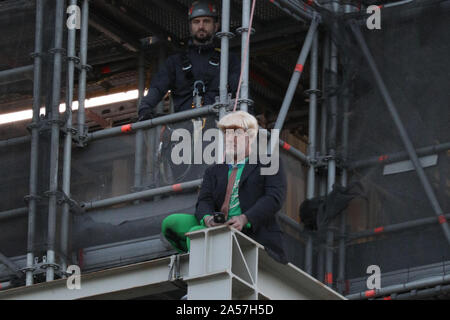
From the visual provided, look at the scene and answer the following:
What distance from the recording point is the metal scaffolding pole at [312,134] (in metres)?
21.7

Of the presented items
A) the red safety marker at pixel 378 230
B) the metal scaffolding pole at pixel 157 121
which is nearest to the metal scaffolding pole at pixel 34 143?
the metal scaffolding pole at pixel 157 121

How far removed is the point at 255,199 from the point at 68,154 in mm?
5404

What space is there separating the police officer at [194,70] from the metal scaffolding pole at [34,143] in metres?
1.33

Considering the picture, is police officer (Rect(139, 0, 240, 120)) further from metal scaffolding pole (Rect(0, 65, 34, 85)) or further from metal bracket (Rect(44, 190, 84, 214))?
metal scaffolding pole (Rect(0, 65, 34, 85))

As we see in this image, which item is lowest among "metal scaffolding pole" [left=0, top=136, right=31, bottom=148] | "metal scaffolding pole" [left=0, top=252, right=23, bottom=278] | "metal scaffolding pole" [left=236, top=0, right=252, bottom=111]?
"metal scaffolding pole" [left=0, top=252, right=23, bottom=278]

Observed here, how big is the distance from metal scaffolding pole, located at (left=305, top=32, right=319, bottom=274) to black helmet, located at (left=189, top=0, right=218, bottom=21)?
1761 mm

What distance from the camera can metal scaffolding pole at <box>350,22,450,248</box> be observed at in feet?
69.6

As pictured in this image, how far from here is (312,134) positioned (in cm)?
2258

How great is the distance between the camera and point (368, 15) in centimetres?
2266

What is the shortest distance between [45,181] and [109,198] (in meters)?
0.83

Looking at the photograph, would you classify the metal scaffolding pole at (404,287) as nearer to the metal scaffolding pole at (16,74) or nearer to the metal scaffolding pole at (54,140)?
the metal scaffolding pole at (54,140)

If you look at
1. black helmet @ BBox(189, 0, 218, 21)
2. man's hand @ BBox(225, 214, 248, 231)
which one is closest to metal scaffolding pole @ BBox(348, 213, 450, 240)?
black helmet @ BBox(189, 0, 218, 21)
